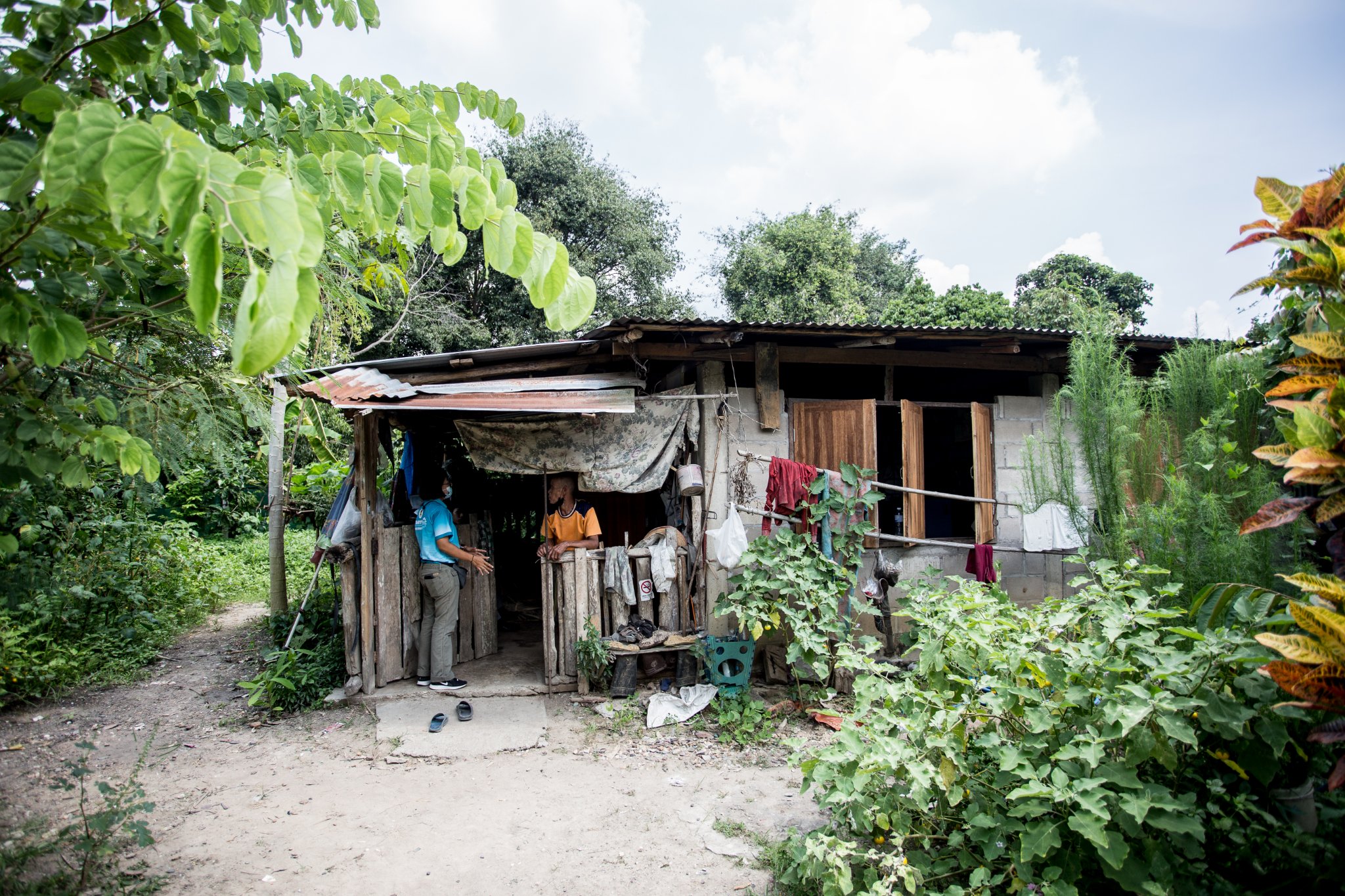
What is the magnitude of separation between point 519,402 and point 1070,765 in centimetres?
437

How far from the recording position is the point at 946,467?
1048cm

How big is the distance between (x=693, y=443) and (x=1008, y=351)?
3.16 metres

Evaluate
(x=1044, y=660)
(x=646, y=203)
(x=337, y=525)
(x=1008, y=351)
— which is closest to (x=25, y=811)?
(x=337, y=525)

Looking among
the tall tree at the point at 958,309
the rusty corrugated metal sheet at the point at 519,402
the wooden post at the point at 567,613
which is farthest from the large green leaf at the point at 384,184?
the tall tree at the point at 958,309

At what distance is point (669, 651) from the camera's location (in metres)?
6.55

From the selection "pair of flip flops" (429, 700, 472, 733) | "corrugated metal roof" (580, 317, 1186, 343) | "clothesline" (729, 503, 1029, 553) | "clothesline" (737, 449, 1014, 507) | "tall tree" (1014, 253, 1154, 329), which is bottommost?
"pair of flip flops" (429, 700, 472, 733)

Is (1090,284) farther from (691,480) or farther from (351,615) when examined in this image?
(351,615)

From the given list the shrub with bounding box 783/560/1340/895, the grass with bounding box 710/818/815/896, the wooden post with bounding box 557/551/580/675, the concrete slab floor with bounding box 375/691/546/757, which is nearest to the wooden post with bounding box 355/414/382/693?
the concrete slab floor with bounding box 375/691/546/757

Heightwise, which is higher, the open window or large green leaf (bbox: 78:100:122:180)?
large green leaf (bbox: 78:100:122:180)

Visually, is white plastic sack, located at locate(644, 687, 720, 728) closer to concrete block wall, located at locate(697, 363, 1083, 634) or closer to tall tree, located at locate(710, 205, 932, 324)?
concrete block wall, located at locate(697, 363, 1083, 634)

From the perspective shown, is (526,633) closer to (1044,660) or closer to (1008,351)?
(1008,351)

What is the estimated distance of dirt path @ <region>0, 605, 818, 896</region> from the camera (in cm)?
377

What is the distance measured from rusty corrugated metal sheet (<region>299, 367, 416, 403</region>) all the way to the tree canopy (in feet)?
6.59

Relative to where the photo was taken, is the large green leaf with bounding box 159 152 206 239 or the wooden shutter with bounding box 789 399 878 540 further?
the wooden shutter with bounding box 789 399 878 540
